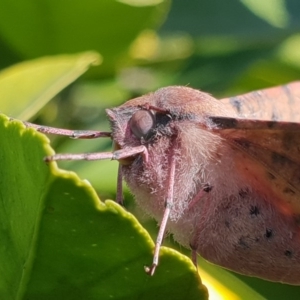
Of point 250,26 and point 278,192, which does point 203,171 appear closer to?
point 278,192

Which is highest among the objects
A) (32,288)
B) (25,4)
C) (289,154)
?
(25,4)

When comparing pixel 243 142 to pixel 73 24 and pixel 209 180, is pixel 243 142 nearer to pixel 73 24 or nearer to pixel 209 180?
pixel 209 180

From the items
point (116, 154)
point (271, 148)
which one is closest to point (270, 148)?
point (271, 148)

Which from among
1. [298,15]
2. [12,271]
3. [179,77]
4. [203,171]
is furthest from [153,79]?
[12,271]

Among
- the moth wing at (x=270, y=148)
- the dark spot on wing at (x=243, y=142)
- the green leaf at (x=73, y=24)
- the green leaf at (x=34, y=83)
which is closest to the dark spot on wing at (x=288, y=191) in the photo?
the moth wing at (x=270, y=148)

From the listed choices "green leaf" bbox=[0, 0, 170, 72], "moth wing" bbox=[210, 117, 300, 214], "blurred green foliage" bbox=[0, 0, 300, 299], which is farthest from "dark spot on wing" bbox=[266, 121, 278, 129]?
"green leaf" bbox=[0, 0, 170, 72]

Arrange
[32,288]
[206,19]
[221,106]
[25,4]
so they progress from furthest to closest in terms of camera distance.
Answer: [206,19], [25,4], [221,106], [32,288]

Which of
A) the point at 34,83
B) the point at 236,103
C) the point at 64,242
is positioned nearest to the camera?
the point at 64,242

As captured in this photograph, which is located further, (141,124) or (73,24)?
(73,24)
